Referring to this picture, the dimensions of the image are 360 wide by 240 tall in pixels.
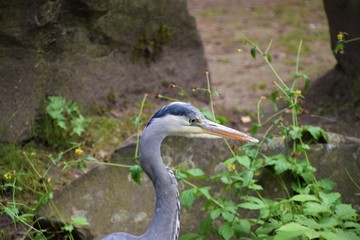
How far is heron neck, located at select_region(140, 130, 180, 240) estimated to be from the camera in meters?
3.94

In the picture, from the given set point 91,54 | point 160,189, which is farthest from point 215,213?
point 91,54

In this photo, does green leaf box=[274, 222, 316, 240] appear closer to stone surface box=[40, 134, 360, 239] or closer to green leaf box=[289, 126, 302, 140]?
green leaf box=[289, 126, 302, 140]

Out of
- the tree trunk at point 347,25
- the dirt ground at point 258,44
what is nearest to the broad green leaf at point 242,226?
the dirt ground at point 258,44

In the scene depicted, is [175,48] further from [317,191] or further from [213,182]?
[317,191]

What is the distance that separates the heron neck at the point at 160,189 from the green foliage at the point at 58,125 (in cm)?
186

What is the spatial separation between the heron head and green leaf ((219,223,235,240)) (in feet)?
2.06

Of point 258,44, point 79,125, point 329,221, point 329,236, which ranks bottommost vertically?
point 258,44

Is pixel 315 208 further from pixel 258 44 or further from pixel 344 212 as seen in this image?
pixel 258 44

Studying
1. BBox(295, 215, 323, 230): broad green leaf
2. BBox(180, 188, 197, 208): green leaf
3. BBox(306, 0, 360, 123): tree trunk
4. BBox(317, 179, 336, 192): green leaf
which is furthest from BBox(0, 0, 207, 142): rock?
BBox(295, 215, 323, 230): broad green leaf

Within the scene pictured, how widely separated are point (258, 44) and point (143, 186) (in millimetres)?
4131

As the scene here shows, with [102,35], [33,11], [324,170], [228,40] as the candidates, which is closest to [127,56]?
[102,35]

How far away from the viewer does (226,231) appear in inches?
175

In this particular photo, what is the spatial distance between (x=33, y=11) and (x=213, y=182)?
1.69m

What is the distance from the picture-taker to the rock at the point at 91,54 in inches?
217
